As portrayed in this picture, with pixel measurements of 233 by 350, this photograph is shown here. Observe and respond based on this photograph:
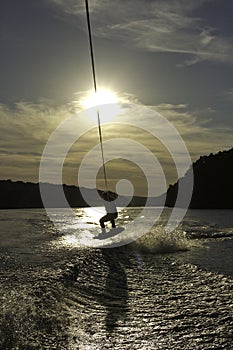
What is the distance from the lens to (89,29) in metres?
10.3

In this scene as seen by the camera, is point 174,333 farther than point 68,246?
No

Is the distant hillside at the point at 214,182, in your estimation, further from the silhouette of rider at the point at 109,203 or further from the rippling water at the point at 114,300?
the rippling water at the point at 114,300

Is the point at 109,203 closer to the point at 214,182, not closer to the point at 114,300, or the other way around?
the point at 114,300

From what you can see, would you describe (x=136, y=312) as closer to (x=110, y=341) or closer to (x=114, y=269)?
(x=110, y=341)

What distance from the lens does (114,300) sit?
30.5ft

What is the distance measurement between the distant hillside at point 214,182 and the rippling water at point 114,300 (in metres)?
68.2

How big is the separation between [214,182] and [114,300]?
259 ft

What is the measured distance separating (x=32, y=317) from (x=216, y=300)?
12.4 ft

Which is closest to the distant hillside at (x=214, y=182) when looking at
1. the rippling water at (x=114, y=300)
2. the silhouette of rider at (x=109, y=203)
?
the silhouette of rider at (x=109, y=203)

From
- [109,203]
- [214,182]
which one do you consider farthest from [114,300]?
[214,182]

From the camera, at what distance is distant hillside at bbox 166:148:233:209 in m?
82.6

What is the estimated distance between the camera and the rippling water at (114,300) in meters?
6.63

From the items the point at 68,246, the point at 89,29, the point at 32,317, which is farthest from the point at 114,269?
the point at 89,29

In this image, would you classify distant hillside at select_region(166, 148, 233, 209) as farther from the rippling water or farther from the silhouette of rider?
the rippling water
